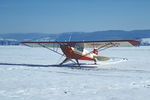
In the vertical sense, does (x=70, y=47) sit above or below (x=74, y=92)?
above

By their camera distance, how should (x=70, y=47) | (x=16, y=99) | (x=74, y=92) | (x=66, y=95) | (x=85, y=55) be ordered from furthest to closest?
(x=85, y=55), (x=70, y=47), (x=74, y=92), (x=66, y=95), (x=16, y=99)

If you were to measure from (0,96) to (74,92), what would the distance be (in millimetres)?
2389

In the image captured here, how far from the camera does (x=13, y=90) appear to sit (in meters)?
6.94

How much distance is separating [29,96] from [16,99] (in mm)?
451

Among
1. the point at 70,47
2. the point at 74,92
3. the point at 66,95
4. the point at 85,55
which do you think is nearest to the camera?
A: the point at 66,95

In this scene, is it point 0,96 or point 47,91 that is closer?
point 0,96

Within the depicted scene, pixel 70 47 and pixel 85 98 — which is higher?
pixel 70 47

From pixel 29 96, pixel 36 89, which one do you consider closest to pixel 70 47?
pixel 36 89

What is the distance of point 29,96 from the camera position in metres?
6.13

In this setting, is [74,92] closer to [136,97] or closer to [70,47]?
[136,97]

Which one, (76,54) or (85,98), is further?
(76,54)

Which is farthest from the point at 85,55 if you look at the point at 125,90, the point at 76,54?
the point at 125,90

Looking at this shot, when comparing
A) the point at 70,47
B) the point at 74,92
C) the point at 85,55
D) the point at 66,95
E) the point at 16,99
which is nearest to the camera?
the point at 16,99

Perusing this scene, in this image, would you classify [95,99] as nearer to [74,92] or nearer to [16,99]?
[74,92]
